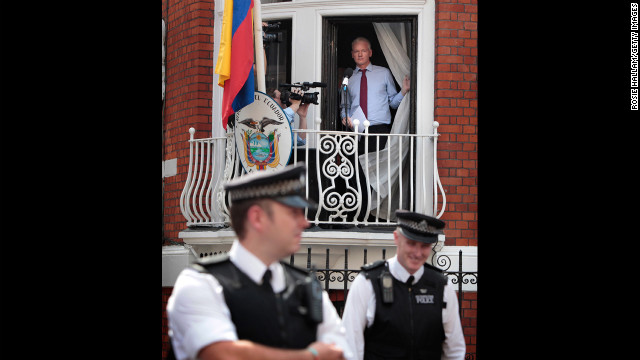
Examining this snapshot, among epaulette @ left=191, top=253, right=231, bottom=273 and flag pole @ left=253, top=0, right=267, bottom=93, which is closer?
epaulette @ left=191, top=253, right=231, bottom=273

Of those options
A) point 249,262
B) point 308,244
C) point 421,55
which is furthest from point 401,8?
point 249,262

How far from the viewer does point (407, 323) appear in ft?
18.3

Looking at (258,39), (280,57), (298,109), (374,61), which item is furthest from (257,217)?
(374,61)

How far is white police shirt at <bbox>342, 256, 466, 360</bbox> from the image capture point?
555cm

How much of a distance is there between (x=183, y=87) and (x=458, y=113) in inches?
128

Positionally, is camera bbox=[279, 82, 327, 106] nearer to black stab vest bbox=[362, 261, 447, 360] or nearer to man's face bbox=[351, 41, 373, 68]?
man's face bbox=[351, 41, 373, 68]

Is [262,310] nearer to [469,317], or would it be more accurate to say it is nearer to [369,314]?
[369,314]

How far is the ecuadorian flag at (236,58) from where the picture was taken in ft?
29.2

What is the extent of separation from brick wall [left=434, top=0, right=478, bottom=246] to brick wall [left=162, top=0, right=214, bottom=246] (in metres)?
2.67

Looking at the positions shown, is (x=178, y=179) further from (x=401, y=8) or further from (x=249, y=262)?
(x=249, y=262)

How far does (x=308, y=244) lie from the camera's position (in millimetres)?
9195

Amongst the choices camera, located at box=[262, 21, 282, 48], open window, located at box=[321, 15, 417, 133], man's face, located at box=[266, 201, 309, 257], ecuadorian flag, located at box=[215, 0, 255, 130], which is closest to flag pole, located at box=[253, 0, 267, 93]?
ecuadorian flag, located at box=[215, 0, 255, 130]

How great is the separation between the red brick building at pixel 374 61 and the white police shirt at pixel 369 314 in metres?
3.80

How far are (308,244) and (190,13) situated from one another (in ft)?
10.7
